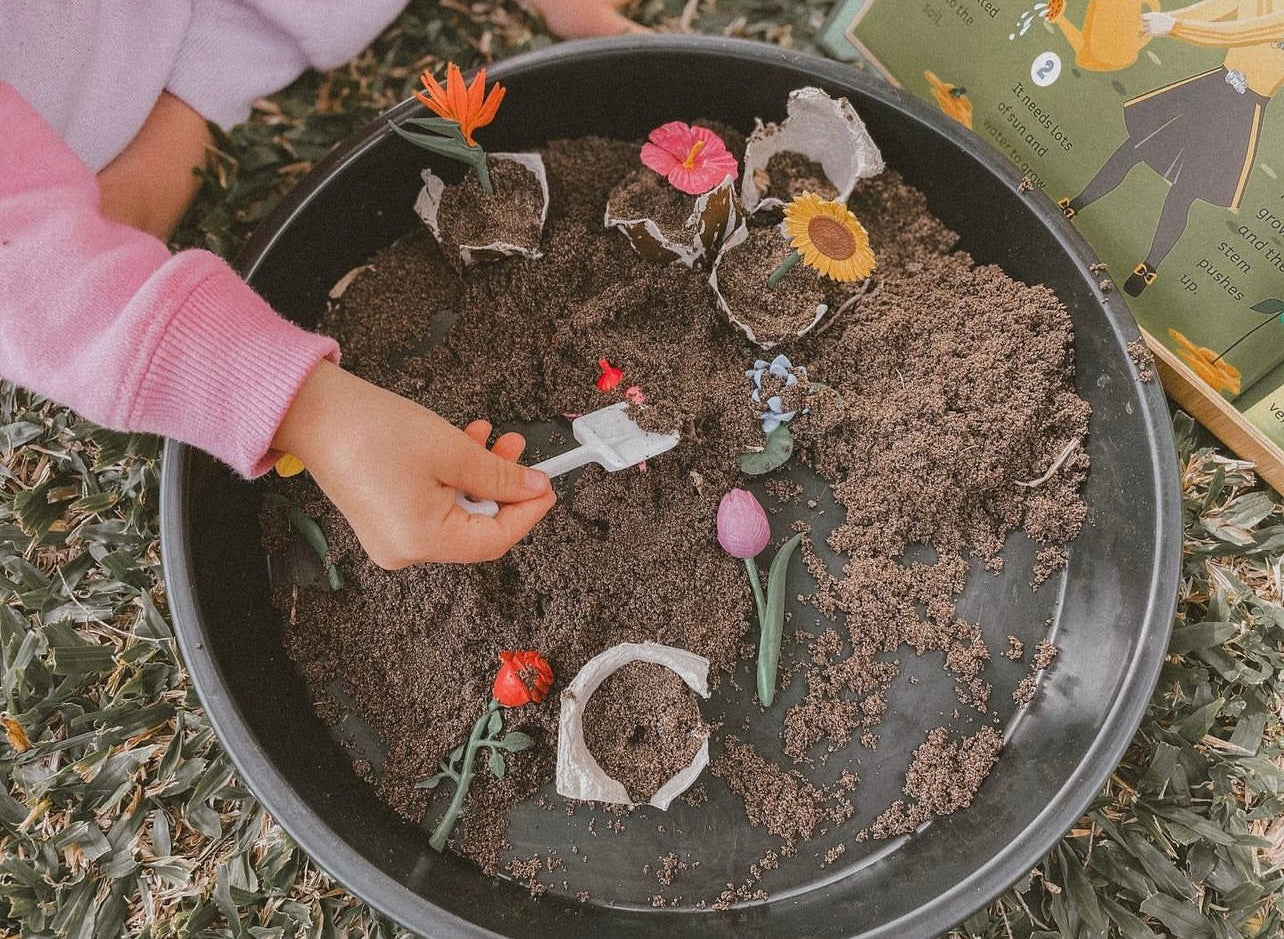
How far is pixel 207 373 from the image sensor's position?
65 centimetres

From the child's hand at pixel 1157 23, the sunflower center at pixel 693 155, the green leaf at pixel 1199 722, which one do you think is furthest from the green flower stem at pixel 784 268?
the green leaf at pixel 1199 722

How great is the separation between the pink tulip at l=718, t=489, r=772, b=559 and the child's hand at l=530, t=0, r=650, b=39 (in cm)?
59

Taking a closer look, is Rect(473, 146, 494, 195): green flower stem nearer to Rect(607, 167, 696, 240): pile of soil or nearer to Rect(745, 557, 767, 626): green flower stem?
Rect(607, 167, 696, 240): pile of soil

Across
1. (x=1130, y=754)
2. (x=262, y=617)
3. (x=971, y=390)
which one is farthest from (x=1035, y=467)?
(x=262, y=617)

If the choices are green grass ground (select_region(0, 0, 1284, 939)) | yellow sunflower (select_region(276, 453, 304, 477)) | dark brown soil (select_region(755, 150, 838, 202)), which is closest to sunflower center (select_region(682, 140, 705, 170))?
dark brown soil (select_region(755, 150, 838, 202))

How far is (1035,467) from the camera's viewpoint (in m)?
0.86

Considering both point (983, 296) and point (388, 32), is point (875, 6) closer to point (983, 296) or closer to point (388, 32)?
point (983, 296)

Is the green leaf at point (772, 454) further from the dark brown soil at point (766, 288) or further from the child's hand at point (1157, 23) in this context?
the child's hand at point (1157, 23)

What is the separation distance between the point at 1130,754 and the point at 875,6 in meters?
0.78

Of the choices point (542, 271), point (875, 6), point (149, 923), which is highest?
point (875, 6)

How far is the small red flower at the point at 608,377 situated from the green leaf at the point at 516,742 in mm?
314

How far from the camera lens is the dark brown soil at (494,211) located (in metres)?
0.87

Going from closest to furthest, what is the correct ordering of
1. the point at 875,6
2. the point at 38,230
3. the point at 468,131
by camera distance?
the point at 38,230 → the point at 468,131 → the point at 875,6

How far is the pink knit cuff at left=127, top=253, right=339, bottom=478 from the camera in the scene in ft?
2.12
